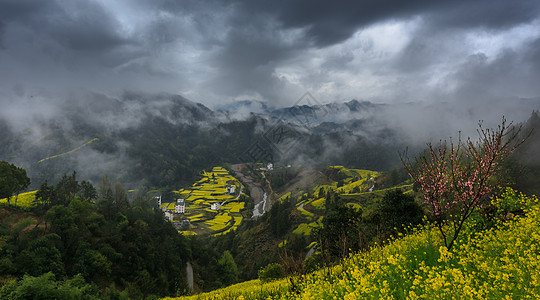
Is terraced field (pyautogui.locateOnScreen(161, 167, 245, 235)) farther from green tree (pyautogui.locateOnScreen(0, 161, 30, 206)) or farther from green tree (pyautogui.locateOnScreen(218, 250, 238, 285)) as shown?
green tree (pyautogui.locateOnScreen(0, 161, 30, 206))

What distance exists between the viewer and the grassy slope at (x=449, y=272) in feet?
18.7

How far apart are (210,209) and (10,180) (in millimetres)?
105038

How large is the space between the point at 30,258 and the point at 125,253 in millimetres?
15903

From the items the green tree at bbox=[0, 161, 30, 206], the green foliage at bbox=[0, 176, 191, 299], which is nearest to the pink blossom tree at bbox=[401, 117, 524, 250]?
the green foliage at bbox=[0, 176, 191, 299]

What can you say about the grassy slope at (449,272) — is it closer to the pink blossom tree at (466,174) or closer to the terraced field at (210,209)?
the pink blossom tree at (466,174)

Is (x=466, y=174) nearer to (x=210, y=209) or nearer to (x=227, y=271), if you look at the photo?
(x=227, y=271)

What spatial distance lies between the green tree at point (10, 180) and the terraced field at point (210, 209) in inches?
2424

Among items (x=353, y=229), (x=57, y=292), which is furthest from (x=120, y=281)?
(x=353, y=229)

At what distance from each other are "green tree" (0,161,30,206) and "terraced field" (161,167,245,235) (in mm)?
61582

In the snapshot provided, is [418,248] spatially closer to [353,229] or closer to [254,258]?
[353,229]

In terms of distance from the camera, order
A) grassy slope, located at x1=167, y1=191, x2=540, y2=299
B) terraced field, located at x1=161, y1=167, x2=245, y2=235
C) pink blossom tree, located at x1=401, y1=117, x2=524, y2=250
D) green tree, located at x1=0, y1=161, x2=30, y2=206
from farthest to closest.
Result: terraced field, located at x1=161, y1=167, x2=245, y2=235 → green tree, located at x1=0, y1=161, x2=30, y2=206 → pink blossom tree, located at x1=401, y1=117, x2=524, y2=250 → grassy slope, located at x1=167, y1=191, x2=540, y2=299

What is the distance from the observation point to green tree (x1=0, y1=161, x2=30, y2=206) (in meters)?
45.3

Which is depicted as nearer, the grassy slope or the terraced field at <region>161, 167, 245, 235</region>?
the grassy slope

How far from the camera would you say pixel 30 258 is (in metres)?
32.7
